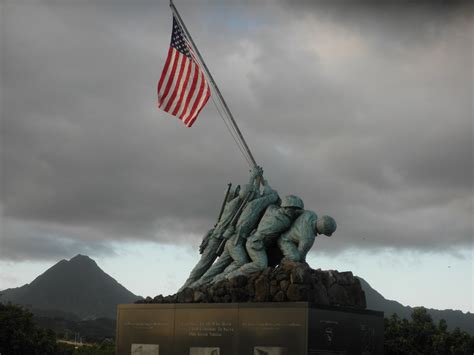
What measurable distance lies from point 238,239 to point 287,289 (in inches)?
109

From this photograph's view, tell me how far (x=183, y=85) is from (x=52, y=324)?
120 meters

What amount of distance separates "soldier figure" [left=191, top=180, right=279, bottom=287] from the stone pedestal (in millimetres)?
1328

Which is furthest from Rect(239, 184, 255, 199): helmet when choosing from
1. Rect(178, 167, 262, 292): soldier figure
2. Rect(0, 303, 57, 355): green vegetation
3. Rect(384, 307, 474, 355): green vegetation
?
Rect(0, 303, 57, 355): green vegetation

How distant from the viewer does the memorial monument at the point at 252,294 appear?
1459cm

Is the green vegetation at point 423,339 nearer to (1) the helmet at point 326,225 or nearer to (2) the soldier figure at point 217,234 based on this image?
(2) the soldier figure at point 217,234

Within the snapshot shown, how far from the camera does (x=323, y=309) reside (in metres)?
14.6

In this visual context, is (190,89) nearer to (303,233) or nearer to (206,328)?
(303,233)

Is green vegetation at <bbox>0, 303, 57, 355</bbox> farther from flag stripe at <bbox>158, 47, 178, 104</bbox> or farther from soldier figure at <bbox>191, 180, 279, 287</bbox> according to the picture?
soldier figure at <bbox>191, 180, 279, 287</bbox>

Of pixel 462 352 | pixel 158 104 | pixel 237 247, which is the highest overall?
pixel 158 104

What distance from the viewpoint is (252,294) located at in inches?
603

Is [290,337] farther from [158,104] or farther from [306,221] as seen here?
[158,104]

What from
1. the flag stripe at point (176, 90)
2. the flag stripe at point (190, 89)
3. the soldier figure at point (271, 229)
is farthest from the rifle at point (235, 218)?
the flag stripe at point (176, 90)

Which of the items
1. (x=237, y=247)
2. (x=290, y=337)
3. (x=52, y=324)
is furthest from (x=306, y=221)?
(x=52, y=324)

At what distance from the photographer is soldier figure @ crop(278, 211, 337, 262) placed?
1611cm
